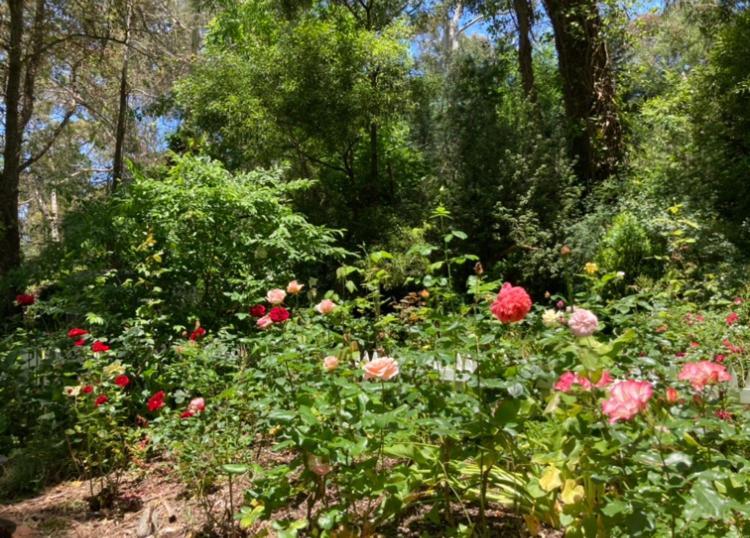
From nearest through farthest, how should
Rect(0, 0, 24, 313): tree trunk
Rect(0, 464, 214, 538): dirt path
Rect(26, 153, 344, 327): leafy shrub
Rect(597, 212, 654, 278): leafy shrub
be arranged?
Rect(0, 464, 214, 538): dirt path
Rect(26, 153, 344, 327): leafy shrub
Rect(597, 212, 654, 278): leafy shrub
Rect(0, 0, 24, 313): tree trunk

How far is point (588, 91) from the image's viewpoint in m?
9.27

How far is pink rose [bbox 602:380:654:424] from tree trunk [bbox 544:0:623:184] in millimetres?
8260

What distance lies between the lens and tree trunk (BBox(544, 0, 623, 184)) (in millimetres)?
9109

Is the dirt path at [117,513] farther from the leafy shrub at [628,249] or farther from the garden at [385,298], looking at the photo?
the leafy shrub at [628,249]

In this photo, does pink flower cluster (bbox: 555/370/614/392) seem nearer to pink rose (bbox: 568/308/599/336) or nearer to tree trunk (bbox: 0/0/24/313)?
pink rose (bbox: 568/308/599/336)

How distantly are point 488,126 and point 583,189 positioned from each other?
2192 mm

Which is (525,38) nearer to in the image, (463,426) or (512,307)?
(512,307)

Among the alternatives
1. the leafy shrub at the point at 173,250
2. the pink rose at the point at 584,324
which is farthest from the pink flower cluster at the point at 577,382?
the leafy shrub at the point at 173,250

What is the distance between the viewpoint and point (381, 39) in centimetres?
1071

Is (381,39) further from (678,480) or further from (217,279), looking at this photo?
(678,480)

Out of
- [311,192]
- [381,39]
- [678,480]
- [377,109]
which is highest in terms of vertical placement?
[381,39]

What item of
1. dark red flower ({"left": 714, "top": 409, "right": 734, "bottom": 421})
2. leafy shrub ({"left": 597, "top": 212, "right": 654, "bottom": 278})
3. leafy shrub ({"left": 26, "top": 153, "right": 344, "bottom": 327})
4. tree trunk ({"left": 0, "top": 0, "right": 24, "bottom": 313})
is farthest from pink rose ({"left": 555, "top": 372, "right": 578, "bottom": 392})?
tree trunk ({"left": 0, "top": 0, "right": 24, "bottom": 313})

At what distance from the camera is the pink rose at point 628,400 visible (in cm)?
135

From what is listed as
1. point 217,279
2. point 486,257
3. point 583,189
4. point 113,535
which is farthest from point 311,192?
point 113,535
